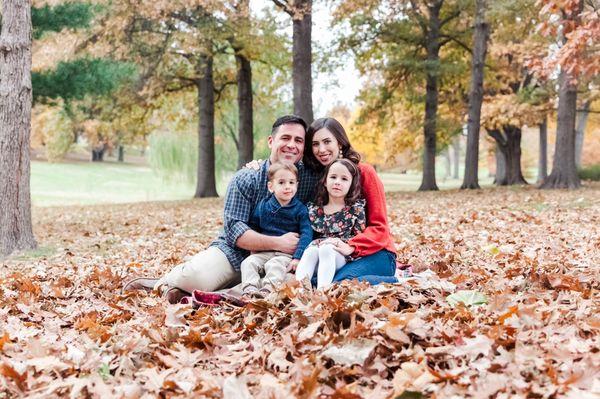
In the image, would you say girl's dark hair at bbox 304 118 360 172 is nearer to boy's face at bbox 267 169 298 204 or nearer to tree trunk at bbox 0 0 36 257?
boy's face at bbox 267 169 298 204

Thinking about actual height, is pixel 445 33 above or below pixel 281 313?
above

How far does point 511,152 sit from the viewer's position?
83.5 feet

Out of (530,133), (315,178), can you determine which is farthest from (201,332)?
(530,133)

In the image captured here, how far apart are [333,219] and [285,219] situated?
0.39 metres

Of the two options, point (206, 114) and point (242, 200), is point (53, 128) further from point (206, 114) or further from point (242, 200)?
point (242, 200)

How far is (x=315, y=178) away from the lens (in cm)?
520

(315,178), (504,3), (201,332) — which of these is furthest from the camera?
(504,3)

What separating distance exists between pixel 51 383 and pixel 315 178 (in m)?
2.83

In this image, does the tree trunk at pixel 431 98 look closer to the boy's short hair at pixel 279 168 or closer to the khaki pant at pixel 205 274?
the boy's short hair at pixel 279 168

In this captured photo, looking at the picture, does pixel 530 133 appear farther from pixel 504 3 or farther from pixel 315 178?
pixel 315 178

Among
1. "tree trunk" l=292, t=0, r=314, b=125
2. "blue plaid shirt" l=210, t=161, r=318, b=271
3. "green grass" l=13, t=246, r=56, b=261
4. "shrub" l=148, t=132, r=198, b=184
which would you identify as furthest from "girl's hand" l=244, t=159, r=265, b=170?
"shrub" l=148, t=132, r=198, b=184

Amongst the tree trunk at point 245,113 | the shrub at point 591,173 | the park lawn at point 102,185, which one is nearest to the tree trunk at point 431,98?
the tree trunk at point 245,113

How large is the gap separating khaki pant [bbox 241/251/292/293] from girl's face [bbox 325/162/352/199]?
66 centimetres

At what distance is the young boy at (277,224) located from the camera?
4.73m
